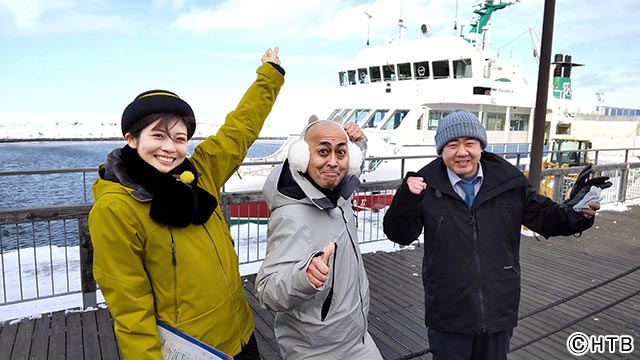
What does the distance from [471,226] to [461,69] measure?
15000 mm

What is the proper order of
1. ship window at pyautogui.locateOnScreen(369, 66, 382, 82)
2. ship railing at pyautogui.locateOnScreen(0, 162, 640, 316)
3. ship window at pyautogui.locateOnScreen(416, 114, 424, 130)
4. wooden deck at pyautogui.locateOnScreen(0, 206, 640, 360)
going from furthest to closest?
ship window at pyautogui.locateOnScreen(369, 66, 382, 82)
ship window at pyautogui.locateOnScreen(416, 114, 424, 130)
ship railing at pyautogui.locateOnScreen(0, 162, 640, 316)
wooden deck at pyautogui.locateOnScreen(0, 206, 640, 360)

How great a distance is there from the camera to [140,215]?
143cm

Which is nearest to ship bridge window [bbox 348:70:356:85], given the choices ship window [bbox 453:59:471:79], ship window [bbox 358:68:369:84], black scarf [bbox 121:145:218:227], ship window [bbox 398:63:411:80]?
ship window [bbox 358:68:369:84]

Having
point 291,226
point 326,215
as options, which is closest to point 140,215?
point 291,226

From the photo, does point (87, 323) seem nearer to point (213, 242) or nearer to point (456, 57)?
point (213, 242)

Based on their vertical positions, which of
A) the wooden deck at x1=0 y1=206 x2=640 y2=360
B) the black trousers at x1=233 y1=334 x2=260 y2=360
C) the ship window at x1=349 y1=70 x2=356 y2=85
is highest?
the ship window at x1=349 y1=70 x2=356 y2=85

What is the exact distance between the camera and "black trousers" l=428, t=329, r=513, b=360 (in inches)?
79.0

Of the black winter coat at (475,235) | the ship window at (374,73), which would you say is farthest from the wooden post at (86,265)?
the ship window at (374,73)

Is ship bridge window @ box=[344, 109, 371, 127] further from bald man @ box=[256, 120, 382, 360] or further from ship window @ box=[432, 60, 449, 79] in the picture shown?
bald man @ box=[256, 120, 382, 360]

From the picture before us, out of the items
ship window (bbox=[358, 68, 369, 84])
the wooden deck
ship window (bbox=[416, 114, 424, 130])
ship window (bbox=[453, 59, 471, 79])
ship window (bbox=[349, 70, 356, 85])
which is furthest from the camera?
ship window (bbox=[349, 70, 356, 85])

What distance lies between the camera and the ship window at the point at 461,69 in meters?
15.5

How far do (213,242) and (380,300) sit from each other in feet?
9.47

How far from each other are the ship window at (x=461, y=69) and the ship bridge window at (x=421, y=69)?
3.29 feet

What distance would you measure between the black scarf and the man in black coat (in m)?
0.95
